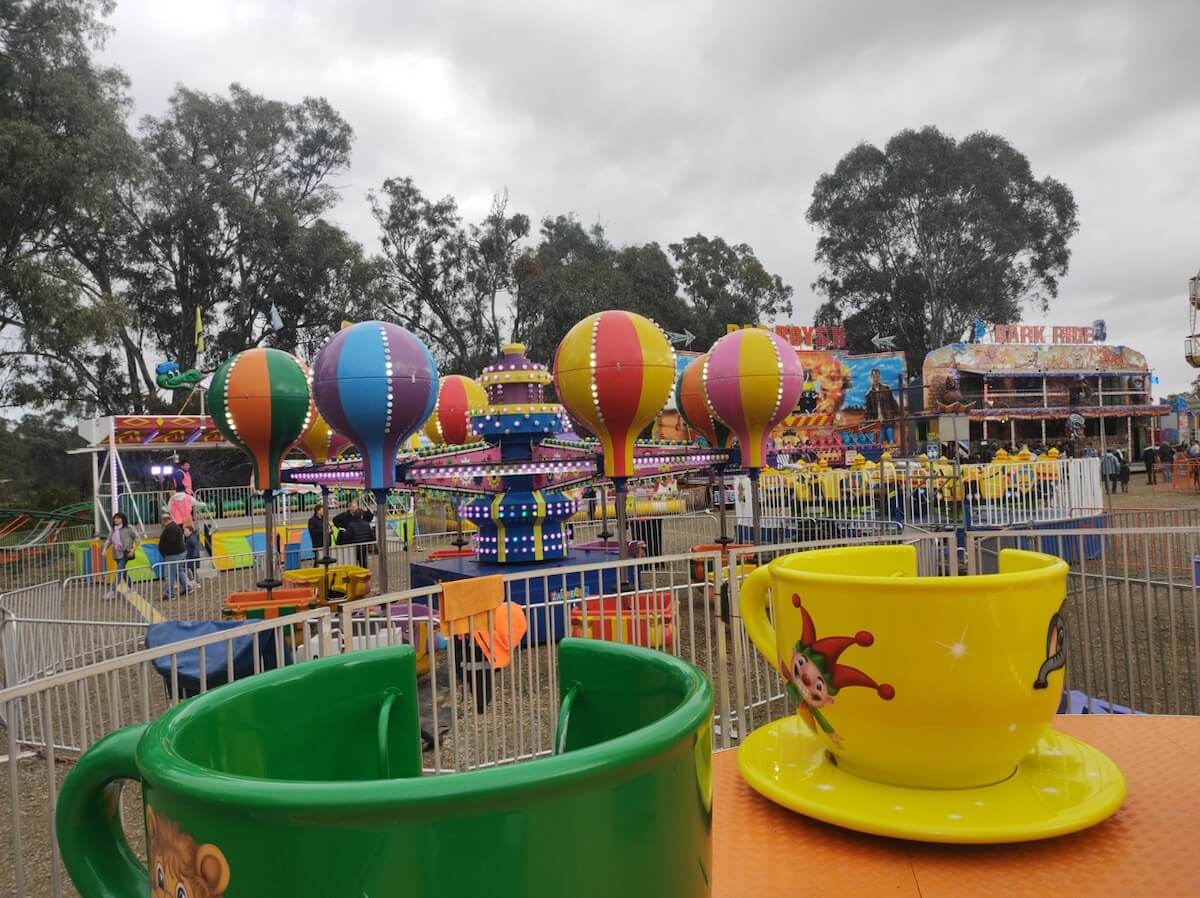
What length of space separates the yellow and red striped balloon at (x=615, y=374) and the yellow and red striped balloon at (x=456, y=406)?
4.90 meters

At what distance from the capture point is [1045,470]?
13.5 metres

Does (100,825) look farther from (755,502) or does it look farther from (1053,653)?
(755,502)

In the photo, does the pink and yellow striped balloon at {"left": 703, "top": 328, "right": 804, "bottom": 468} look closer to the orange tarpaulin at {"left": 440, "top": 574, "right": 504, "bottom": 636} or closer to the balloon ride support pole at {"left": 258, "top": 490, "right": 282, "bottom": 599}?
the balloon ride support pole at {"left": 258, "top": 490, "right": 282, "bottom": 599}

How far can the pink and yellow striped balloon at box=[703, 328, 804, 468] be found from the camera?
9.44m

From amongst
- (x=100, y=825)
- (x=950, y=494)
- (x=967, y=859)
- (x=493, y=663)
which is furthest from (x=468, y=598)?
(x=950, y=494)

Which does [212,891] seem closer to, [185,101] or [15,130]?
[15,130]

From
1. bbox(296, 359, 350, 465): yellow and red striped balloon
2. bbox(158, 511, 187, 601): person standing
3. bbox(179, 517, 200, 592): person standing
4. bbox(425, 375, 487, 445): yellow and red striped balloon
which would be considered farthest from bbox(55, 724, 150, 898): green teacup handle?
bbox(179, 517, 200, 592): person standing

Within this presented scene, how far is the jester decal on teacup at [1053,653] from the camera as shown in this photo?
135cm

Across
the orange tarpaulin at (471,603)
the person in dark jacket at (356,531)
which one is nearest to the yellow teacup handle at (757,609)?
the orange tarpaulin at (471,603)

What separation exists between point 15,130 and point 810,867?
2341 centimetres

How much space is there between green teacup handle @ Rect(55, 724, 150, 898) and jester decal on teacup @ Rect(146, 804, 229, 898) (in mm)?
92

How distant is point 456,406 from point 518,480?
3521 mm

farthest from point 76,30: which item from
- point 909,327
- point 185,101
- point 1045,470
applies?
point 909,327

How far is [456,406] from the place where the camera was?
13164 mm
